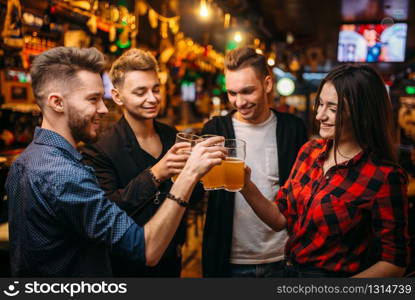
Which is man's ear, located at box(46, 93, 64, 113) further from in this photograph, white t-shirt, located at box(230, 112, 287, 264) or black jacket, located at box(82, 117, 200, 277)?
white t-shirt, located at box(230, 112, 287, 264)

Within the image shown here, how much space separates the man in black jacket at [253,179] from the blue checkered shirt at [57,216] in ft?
2.81

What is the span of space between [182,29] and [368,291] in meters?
8.00

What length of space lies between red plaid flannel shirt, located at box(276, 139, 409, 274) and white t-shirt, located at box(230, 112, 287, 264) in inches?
19.0

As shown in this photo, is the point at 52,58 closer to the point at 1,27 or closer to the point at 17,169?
the point at 17,169

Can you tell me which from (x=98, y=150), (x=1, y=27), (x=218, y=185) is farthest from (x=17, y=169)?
(x=1, y=27)

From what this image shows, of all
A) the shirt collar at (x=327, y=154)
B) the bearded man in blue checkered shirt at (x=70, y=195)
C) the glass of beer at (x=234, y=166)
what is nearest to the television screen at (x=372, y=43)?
the shirt collar at (x=327, y=154)

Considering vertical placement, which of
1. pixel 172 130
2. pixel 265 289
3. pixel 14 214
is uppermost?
pixel 172 130

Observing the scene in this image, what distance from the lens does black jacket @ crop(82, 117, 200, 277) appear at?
6.08 feet

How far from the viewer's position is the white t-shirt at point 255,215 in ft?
7.36

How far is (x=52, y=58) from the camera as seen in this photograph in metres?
1.56

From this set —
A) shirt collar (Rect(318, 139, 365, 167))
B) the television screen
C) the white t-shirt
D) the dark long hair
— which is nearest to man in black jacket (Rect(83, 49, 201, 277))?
the white t-shirt

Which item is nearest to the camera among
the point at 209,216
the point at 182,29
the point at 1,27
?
the point at 209,216

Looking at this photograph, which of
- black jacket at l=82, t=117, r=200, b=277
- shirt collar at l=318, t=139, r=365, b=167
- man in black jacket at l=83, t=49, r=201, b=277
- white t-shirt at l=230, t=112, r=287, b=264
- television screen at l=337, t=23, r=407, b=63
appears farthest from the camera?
television screen at l=337, t=23, r=407, b=63

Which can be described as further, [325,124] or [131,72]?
[131,72]
